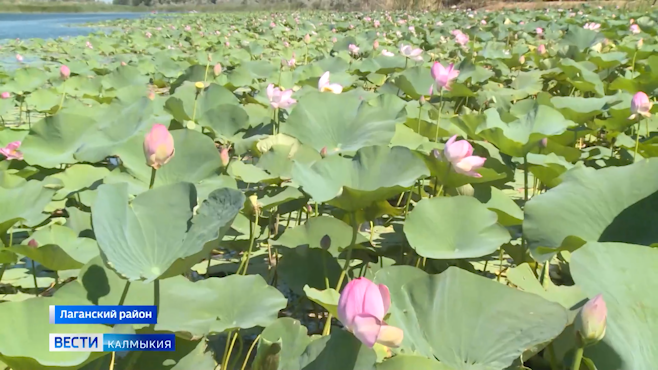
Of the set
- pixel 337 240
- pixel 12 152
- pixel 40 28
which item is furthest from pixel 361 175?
pixel 40 28

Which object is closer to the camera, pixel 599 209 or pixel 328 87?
pixel 599 209

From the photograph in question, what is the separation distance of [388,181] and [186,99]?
114 centimetres

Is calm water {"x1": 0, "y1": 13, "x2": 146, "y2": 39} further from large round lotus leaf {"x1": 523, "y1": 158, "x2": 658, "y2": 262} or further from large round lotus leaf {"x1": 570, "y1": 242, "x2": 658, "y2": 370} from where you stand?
large round lotus leaf {"x1": 570, "y1": 242, "x2": 658, "y2": 370}

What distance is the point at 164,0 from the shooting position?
4362 centimetres

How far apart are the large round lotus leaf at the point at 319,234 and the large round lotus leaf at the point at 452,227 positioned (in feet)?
0.44

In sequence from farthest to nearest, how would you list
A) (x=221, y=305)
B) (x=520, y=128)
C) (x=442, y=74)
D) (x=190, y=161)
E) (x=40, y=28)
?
(x=40, y=28) → (x=442, y=74) → (x=520, y=128) → (x=190, y=161) → (x=221, y=305)

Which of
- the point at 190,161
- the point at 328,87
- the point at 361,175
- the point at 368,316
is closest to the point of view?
the point at 368,316

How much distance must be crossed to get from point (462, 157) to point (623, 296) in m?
0.43

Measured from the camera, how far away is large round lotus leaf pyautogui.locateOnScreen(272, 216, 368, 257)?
1.08 metres

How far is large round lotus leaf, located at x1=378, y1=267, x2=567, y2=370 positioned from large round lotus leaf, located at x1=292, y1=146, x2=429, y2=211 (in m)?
0.26

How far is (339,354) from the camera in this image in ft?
2.02

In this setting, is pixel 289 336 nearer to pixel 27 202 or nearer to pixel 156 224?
pixel 156 224

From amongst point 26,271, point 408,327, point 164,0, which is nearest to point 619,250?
point 408,327

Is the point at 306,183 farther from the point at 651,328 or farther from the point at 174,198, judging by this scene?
the point at 651,328
